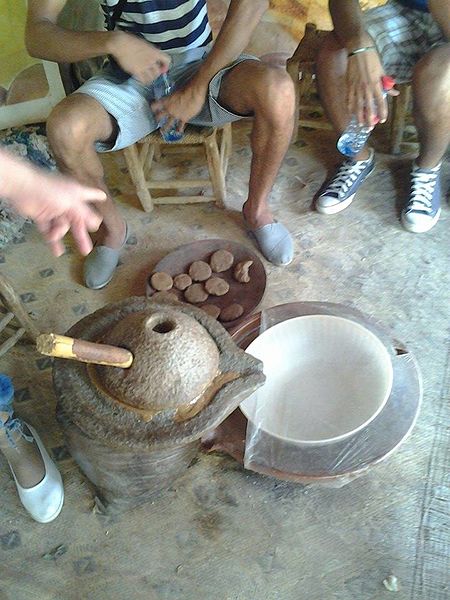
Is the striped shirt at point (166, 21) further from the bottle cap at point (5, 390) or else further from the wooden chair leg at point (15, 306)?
the bottle cap at point (5, 390)

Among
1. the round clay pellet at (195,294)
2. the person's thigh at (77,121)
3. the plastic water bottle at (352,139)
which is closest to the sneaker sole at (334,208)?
the plastic water bottle at (352,139)

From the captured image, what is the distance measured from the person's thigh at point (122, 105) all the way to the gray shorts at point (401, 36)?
85cm

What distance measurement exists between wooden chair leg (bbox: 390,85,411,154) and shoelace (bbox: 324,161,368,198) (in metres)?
0.23

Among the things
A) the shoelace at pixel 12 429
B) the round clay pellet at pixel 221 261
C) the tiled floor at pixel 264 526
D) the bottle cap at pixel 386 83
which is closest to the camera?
the tiled floor at pixel 264 526

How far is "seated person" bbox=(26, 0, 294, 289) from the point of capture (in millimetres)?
1714

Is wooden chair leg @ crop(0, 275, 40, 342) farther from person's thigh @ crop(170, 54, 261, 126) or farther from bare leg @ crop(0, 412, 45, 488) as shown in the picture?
person's thigh @ crop(170, 54, 261, 126)

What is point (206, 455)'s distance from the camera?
153 centimetres

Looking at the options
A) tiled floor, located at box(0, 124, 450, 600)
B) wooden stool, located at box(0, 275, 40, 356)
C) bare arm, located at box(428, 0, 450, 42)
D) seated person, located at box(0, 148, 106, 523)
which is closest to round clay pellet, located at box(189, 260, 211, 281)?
tiled floor, located at box(0, 124, 450, 600)

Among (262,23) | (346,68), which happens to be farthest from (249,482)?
(262,23)

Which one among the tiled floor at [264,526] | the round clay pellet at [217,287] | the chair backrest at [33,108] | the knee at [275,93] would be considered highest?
the knee at [275,93]

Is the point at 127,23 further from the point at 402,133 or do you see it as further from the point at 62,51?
the point at 402,133

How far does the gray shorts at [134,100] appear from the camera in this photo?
178 centimetres

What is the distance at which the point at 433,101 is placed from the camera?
6.13 feet

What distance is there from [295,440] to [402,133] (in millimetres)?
1568
